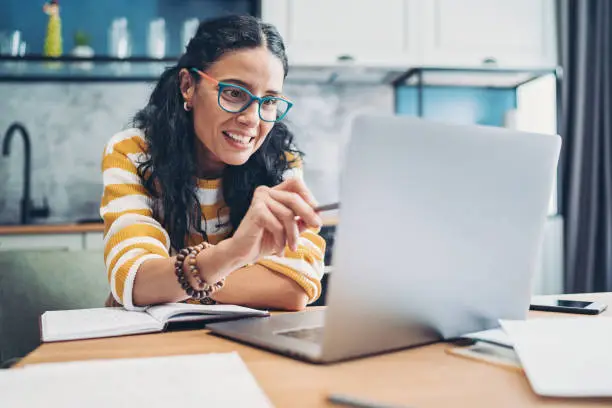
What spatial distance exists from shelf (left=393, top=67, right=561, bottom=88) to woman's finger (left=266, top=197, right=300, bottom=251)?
2.32 metres

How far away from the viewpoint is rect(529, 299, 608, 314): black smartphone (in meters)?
0.93

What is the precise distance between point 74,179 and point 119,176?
2.01 metres

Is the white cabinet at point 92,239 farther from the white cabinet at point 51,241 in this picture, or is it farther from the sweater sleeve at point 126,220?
the sweater sleeve at point 126,220

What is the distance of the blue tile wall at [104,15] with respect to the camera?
9.60 feet

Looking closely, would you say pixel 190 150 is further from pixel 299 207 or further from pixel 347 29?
pixel 347 29

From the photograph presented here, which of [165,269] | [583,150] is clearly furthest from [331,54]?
[165,269]

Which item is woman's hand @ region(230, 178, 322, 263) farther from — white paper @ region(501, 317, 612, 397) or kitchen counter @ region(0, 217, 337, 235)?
kitchen counter @ region(0, 217, 337, 235)

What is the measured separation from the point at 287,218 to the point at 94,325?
0.30 metres

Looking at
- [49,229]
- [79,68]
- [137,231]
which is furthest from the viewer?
[79,68]

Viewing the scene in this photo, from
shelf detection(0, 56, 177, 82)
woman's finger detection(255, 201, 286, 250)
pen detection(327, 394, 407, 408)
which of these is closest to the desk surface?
pen detection(327, 394, 407, 408)

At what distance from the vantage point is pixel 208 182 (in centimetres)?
135

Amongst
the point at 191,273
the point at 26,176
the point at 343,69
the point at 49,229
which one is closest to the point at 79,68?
the point at 26,176

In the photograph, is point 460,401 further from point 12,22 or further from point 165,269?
point 12,22

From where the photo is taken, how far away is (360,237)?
0.54m
